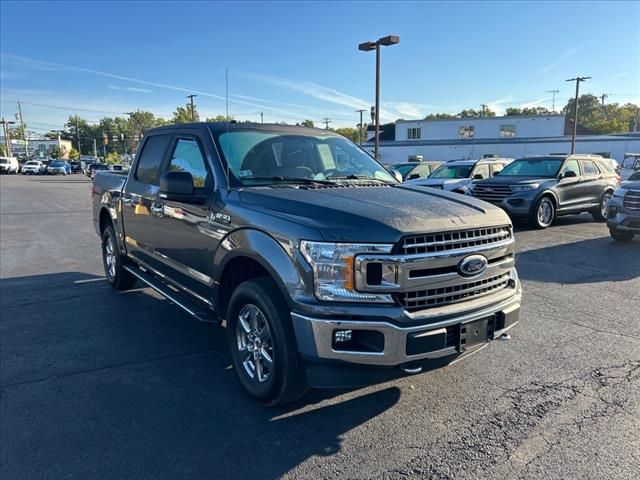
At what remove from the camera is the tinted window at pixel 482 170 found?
1490 cm

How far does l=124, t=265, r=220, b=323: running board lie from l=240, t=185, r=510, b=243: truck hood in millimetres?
1129

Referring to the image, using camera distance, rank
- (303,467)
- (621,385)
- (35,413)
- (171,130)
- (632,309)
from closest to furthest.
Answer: (303,467)
(35,413)
(621,385)
(171,130)
(632,309)

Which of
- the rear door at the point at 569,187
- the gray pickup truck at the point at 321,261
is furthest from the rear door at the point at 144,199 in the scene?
the rear door at the point at 569,187

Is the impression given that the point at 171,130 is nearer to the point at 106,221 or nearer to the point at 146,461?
the point at 106,221

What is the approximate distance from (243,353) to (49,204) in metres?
18.4

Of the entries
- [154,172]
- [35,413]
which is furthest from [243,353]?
[154,172]

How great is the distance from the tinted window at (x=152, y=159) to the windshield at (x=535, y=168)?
34.0 ft

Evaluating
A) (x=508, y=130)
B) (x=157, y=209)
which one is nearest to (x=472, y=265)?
A: (x=157, y=209)

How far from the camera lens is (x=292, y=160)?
430 cm

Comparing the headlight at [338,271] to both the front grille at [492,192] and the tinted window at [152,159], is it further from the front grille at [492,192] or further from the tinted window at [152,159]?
the front grille at [492,192]

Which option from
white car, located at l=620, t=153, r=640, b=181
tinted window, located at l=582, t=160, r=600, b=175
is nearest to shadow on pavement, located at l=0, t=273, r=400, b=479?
tinted window, located at l=582, t=160, r=600, b=175

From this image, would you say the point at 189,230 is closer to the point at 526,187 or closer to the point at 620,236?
the point at 620,236

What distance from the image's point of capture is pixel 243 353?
11.9 ft

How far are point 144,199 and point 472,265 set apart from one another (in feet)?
11.7
